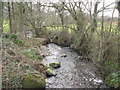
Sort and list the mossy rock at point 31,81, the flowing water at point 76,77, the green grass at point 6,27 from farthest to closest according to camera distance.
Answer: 1. the green grass at point 6,27
2. the flowing water at point 76,77
3. the mossy rock at point 31,81

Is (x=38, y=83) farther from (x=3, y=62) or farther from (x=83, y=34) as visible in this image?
(x=83, y=34)

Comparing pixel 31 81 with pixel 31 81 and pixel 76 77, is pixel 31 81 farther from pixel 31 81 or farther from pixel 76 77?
pixel 76 77

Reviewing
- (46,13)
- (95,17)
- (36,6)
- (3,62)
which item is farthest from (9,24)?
(95,17)

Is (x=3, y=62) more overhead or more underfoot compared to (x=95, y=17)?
more underfoot

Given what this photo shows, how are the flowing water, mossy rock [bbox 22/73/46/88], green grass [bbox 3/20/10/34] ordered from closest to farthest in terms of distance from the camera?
mossy rock [bbox 22/73/46/88]
the flowing water
green grass [bbox 3/20/10/34]

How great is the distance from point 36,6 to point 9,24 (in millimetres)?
2448

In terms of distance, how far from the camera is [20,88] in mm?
3217

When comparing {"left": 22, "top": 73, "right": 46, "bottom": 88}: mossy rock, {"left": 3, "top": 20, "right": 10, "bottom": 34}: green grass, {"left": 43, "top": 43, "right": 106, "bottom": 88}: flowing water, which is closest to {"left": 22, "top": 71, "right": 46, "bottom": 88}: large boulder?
{"left": 22, "top": 73, "right": 46, "bottom": 88}: mossy rock

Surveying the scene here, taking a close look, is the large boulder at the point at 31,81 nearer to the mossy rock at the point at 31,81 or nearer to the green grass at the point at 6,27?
the mossy rock at the point at 31,81

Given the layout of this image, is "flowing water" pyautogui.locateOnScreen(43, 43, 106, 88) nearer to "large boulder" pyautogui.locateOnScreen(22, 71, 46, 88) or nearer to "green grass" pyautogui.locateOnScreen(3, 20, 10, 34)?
"large boulder" pyautogui.locateOnScreen(22, 71, 46, 88)

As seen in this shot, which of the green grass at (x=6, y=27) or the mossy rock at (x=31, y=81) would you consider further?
the green grass at (x=6, y=27)

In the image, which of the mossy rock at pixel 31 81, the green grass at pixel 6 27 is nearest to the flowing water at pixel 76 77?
the mossy rock at pixel 31 81

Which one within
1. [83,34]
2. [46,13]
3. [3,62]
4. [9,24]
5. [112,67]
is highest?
[46,13]

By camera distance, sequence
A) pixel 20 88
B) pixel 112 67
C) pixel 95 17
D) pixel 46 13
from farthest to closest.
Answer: pixel 46 13 < pixel 95 17 < pixel 112 67 < pixel 20 88
